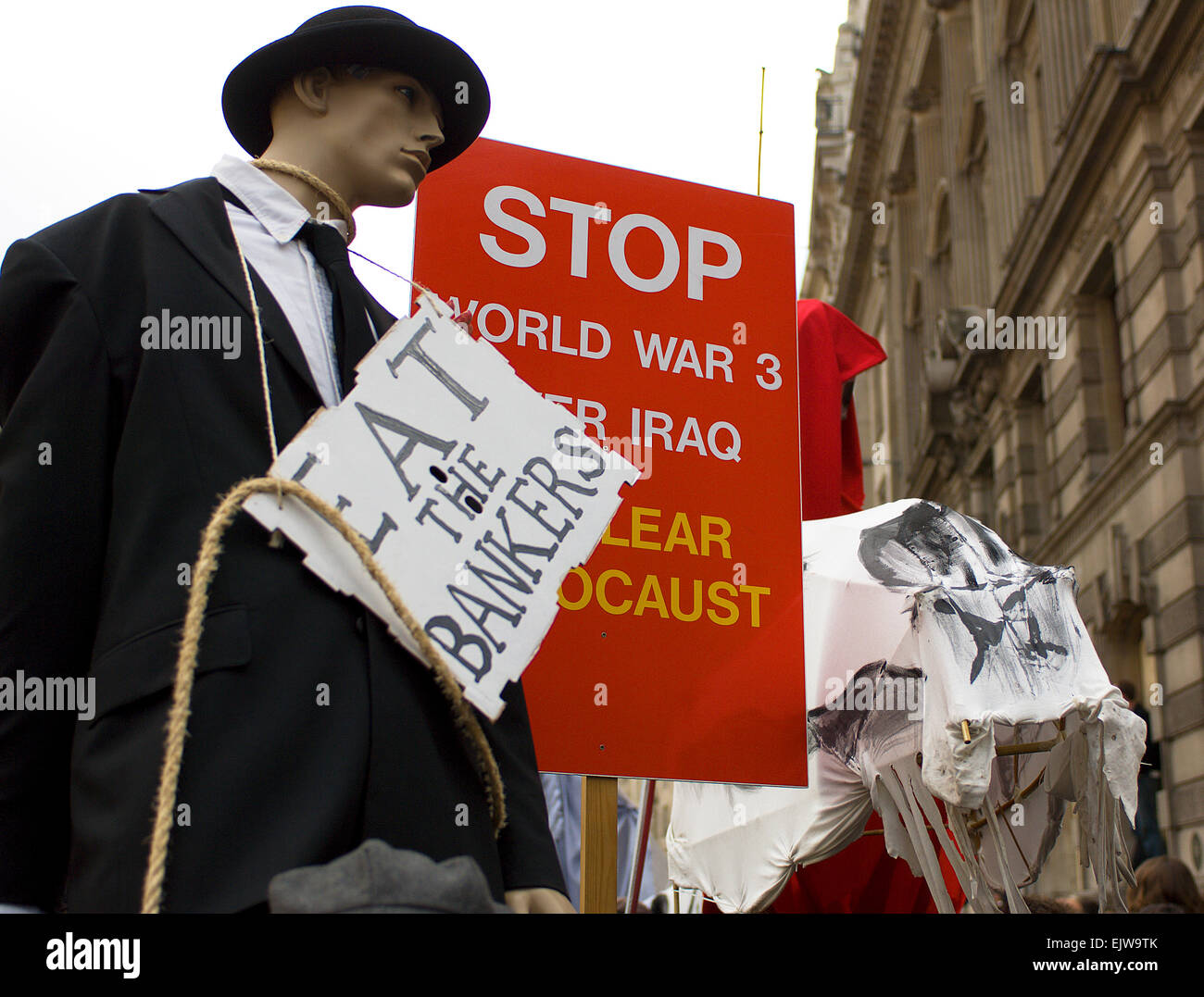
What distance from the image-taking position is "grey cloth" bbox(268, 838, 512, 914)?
123cm

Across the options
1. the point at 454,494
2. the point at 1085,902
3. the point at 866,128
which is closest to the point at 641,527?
the point at 454,494

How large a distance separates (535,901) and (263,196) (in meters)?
1.27

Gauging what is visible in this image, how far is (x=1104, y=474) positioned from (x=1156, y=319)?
2445 millimetres

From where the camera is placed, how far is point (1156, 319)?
14.9 metres

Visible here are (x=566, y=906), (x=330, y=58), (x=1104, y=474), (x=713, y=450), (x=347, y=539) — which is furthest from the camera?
(x=1104, y=474)

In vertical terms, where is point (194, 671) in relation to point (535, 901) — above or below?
above

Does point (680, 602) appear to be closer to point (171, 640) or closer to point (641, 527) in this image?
point (641, 527)

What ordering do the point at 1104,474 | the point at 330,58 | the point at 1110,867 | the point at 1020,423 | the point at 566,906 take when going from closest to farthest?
1. the point at 566,906
2. the point at 330,58
3. the point at 1110,867
4. the point at 1104,474
5. the point at 1020,423

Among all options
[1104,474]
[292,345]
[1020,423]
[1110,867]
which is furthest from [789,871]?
[1020,423]

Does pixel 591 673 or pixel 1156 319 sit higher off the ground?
pixel 1156 319

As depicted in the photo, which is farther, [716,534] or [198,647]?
[716,534]
